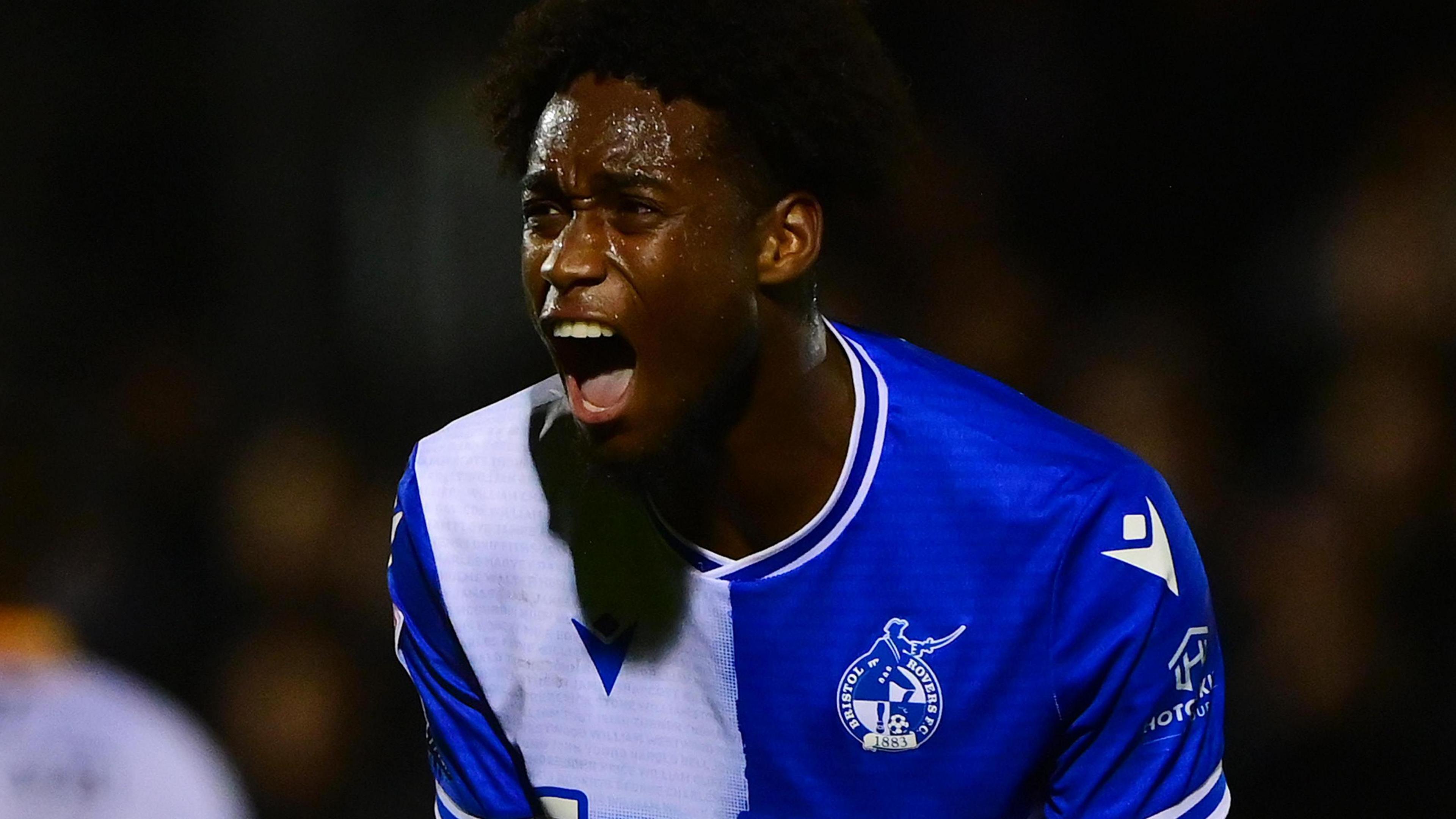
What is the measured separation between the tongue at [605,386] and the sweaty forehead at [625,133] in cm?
21

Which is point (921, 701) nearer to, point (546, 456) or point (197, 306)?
point (546, 456)

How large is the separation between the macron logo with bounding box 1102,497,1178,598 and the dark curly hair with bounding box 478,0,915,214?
0.46 metres

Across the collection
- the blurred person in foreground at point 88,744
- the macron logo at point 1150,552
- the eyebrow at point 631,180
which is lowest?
the blurred person in foreground at point 88,744

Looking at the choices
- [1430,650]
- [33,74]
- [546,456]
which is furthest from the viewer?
[33,74]

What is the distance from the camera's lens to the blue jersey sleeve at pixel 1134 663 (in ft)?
5.25

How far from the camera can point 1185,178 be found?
2906 mm

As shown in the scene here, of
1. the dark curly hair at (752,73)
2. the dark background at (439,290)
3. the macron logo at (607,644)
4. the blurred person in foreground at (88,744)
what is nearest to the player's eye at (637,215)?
the dark curly hair at (752,73)

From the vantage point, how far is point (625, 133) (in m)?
1.55

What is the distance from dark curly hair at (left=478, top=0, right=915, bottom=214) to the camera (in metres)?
1.58

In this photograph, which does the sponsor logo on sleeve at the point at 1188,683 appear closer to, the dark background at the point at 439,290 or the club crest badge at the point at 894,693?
the club crest badge at the point at 894,693

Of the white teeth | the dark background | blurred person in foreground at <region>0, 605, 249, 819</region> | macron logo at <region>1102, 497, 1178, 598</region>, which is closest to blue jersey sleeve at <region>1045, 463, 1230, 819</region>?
macron logo at <region>1102, 497, 1178, 598</region>

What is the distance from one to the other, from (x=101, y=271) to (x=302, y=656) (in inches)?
Answer: 32.5

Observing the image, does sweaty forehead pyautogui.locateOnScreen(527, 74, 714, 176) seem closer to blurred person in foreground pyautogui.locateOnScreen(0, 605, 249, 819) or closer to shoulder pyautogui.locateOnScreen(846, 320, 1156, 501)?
shoulder pyautogui.locateOnScreen(846, 320, 1156, 501)

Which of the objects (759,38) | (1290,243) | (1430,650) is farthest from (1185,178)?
(759,38)
